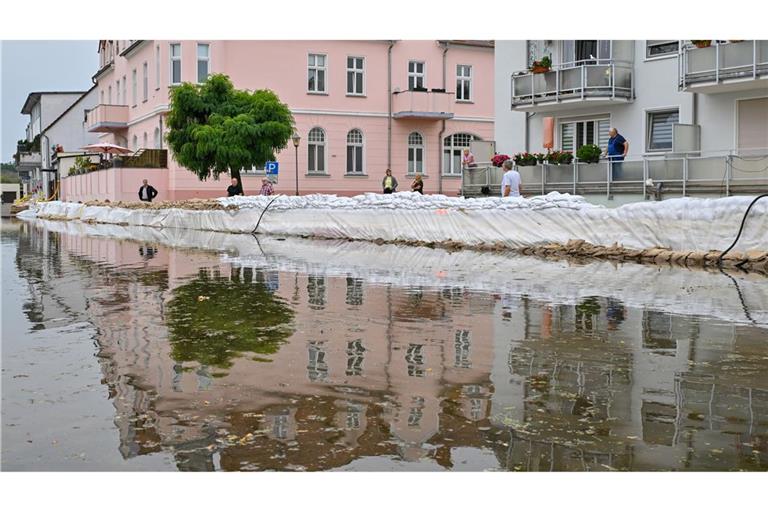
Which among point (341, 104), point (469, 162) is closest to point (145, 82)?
point (341, 104)

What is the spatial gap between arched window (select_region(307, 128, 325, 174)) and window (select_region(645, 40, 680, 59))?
2085cm

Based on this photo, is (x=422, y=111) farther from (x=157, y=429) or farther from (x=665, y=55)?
(x=157, y=429)

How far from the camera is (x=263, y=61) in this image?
45625 millimetres

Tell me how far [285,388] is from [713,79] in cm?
2275

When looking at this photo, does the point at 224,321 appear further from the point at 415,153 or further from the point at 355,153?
the point at 415,153

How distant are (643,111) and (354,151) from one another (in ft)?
68.2

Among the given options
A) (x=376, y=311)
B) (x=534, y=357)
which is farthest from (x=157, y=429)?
(x=376, y=311)

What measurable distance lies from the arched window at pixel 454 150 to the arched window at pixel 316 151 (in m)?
6.86

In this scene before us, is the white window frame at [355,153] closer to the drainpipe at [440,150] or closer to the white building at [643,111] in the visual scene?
the drainpipe at [440,150]

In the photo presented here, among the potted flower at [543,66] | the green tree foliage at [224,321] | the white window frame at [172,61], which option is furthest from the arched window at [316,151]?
the green tree foliage at [224,321]

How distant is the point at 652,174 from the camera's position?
2439cm

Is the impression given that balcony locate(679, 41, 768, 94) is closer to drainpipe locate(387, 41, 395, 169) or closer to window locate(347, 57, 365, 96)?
drainpipe locate(387, 41, 395, 169)

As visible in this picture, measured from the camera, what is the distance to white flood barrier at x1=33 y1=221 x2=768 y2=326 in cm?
1171

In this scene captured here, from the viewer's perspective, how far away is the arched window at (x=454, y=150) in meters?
50.3
